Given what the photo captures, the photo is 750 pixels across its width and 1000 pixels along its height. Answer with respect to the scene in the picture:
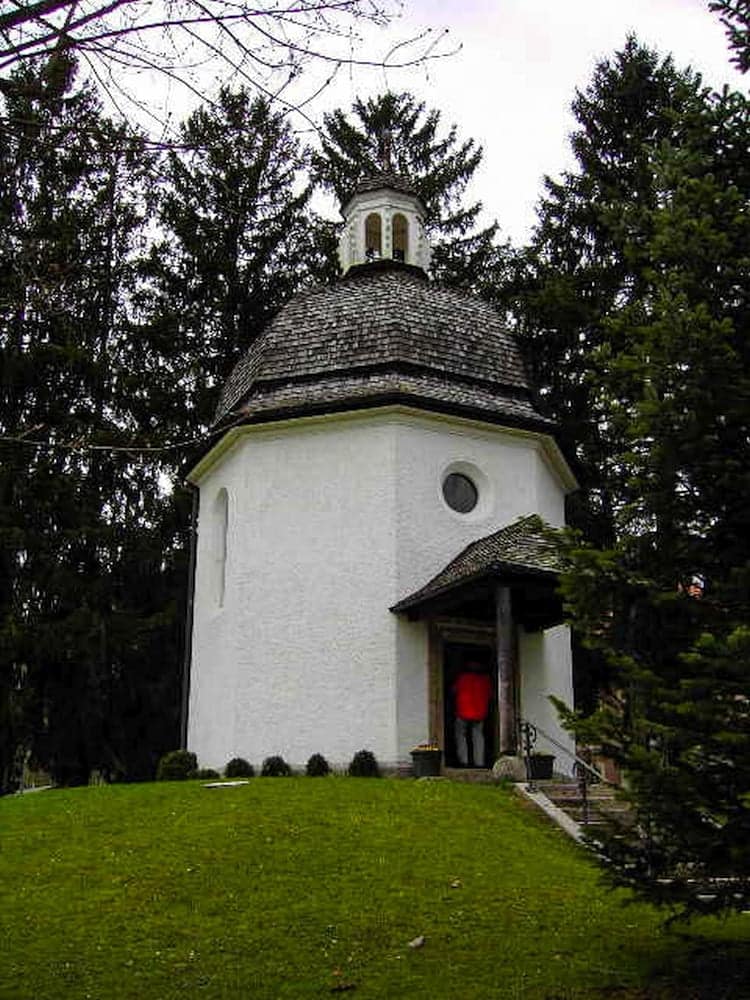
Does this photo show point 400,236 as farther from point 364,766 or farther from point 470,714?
point 364,766

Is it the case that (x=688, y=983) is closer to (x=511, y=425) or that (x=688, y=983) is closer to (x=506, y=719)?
(x=506, y=719)

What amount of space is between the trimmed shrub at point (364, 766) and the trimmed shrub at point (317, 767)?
0.39 metres

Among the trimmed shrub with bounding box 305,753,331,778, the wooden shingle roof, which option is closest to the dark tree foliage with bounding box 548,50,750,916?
the wooden shingle roof

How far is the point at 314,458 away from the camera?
17141mm

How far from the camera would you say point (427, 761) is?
1452 centimetres

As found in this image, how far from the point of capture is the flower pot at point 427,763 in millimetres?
14500

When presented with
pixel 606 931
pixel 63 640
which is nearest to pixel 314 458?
pixel 63 640

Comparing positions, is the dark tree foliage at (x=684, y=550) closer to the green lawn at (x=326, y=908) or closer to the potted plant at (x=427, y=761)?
the green lawn at (x=326, y=908)

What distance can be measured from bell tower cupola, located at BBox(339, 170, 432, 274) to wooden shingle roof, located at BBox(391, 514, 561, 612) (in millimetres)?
7318

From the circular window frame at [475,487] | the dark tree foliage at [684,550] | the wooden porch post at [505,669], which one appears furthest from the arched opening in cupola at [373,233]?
the dark tree foliage at [684,550]

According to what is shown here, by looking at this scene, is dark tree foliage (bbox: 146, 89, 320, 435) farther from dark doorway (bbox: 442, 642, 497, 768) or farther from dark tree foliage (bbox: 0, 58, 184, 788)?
dark doorway (bbox: 442, 642, 497, 768)

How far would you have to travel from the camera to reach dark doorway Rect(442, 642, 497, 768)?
16094 mm

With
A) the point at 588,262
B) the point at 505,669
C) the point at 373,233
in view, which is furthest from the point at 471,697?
the point at 588,262

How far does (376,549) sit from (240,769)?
361 centimetres
